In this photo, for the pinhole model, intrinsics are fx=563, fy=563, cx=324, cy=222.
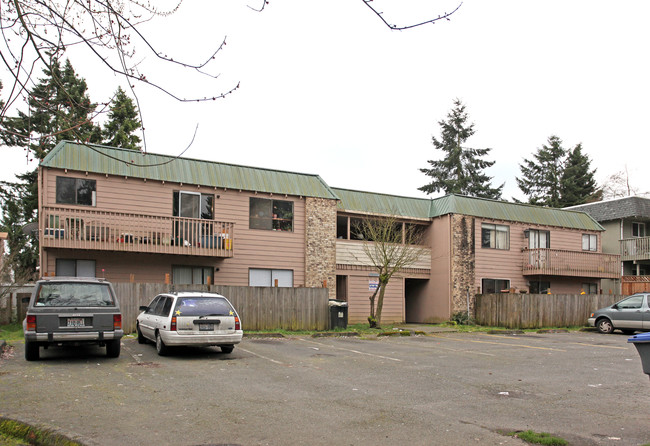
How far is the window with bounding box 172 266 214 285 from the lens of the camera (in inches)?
857

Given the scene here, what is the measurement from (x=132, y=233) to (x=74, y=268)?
2.35m

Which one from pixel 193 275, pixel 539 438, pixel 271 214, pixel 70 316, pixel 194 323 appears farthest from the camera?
pixel 271 214

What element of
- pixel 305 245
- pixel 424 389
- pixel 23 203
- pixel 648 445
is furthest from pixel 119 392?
pixel 23 203

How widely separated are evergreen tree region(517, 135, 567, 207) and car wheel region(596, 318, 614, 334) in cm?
3731

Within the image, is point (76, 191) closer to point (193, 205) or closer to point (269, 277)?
point (193, 205)

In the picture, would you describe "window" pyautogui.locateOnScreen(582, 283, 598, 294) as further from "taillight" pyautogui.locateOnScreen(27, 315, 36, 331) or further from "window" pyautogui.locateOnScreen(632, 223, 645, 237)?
"taillight" pyautogui.locateOnScreen(27, 315, 36, 331)

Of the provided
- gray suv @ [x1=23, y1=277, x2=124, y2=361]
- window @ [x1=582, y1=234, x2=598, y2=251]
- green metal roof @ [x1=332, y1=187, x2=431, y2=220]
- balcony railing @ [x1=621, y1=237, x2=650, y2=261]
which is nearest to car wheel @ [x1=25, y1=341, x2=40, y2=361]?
gray suv @ [x1=23, y1=277, x2=124, y2=361]

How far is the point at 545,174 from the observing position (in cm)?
5978

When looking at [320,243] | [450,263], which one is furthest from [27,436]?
[450,263]

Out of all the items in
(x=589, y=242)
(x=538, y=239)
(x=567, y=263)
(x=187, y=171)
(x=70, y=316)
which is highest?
(x=187, y=171)

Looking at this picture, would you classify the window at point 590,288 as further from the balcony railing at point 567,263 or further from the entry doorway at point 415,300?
the entry doorway at point 415,300

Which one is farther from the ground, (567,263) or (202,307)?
(567,263)

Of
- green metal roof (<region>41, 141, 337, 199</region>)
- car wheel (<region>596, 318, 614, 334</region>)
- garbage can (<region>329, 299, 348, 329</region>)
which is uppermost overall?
green metal roof (<region>41, 141, 337, 199</region>)

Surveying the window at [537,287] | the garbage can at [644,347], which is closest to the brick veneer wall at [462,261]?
the window at [537,287]
